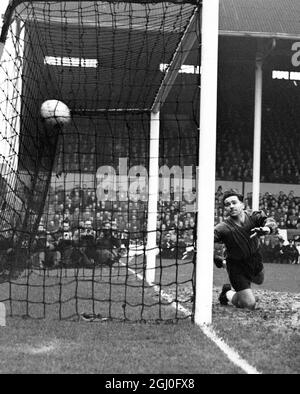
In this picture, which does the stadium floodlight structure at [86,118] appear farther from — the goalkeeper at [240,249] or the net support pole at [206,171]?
the goalkeeper at [240,249]

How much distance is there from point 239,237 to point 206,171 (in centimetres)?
195

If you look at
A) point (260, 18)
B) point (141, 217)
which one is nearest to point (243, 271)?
point (141, 217)

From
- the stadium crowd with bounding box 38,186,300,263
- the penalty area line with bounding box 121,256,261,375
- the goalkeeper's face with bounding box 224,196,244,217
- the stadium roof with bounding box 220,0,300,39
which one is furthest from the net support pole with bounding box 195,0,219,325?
the stadium roof with bounding box 220,0,300,39

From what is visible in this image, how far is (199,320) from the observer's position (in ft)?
19.0

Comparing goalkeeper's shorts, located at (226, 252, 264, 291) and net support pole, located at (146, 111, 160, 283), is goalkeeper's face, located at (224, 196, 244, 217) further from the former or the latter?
net support pole, located at (146, 111, 160, 283)

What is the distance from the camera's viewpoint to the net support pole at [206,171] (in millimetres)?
5793

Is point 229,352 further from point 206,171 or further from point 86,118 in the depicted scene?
point 86,118

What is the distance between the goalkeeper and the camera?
750cm

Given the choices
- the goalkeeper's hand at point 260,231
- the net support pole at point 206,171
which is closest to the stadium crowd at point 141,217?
the goalkeeper's hand at point 260,231

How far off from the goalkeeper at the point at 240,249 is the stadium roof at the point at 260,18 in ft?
33.5

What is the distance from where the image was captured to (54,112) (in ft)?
29.9

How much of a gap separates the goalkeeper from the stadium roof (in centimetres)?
1021

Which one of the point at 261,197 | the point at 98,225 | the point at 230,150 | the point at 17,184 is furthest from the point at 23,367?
the point at 230,150

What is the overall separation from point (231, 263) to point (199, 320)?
6.42 ft
